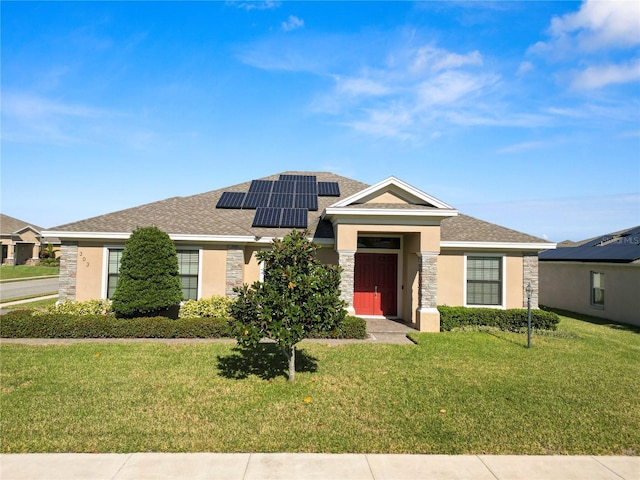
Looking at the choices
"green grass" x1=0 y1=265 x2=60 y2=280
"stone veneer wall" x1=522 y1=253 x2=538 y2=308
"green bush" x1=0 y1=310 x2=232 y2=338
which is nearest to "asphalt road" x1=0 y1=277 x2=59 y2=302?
"green grass" x1=0 y1=265 x2=60 y2=280

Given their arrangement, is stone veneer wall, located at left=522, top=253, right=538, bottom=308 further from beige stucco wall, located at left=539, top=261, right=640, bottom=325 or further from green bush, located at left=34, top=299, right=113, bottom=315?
green bush, located at left=34, top=299, right=113, bottom=315

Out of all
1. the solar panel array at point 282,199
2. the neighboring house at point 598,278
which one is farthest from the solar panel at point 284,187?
the neighboring house at point 598,278

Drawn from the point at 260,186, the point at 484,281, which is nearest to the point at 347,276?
the point at 484,281

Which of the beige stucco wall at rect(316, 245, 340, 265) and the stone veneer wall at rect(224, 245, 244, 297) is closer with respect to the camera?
the stone veneer wall at rect(224, 245, 244, 297)

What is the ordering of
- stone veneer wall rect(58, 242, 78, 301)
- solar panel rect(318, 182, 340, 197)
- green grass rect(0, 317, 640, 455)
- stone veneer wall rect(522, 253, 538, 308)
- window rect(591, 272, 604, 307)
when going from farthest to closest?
1. solar panel rect(318, 182, 340, 197)
2. window rect(591, 272, 604, 307)
3. stone veneer wall rect(522, 253, 538, 308)
4. stone veneer wall rect(58, 242, 78, 301)
5. green grass rect(0, 317, 640, 455)

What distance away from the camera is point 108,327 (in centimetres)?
1190

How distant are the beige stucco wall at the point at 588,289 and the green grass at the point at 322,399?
696 cm

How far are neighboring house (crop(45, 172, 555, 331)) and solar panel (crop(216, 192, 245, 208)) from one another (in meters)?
0.09

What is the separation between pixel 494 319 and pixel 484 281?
188 cm

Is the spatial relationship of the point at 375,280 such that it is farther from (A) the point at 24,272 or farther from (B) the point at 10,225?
(B) the point at 10,225

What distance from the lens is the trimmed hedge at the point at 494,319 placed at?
13.7 m

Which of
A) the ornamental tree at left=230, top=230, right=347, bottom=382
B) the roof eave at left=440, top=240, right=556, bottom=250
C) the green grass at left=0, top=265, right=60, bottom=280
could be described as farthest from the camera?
the green grass at left=0, top=265, right=60, bottom=280

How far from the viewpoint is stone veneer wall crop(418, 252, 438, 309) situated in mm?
13656

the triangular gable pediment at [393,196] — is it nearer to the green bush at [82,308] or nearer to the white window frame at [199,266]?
the white window frame at [199,266]
